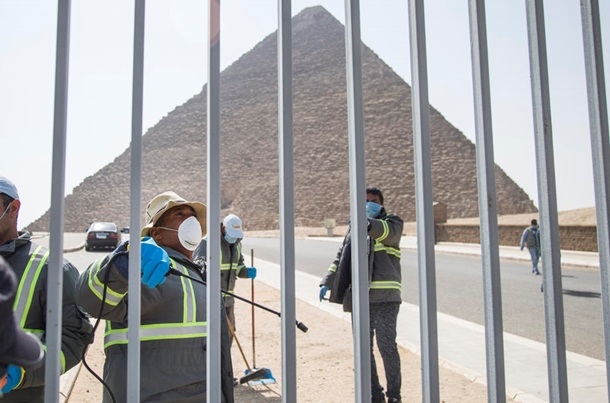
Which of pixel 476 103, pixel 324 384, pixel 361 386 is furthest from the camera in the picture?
pixel 324 384

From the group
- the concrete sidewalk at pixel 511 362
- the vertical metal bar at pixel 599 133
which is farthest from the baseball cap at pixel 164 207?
the concrete sidewalk at pixel 511 362

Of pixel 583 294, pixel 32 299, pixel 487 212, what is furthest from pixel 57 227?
pixel 583 294

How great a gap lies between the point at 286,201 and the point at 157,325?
0.94 metres

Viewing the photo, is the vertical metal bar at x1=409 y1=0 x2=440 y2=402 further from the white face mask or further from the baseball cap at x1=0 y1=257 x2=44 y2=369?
the white face mask

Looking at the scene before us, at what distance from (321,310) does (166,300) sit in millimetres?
6303

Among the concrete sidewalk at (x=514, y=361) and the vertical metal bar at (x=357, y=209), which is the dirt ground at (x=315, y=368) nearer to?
the concrete sidewalk at (x=514, y=361)

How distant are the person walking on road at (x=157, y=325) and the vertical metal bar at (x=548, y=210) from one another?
1.15 meters

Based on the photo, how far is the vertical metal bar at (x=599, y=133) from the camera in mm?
1540

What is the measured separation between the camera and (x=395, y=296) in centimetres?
391

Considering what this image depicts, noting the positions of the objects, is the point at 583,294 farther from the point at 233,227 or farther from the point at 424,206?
the point at 424,206

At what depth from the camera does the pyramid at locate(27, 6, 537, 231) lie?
104 meters

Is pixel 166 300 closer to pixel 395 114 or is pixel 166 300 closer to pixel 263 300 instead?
pixel 263 300

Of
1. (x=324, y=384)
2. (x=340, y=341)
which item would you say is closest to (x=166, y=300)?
(x=324, y=384)

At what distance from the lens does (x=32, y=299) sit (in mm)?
1854
